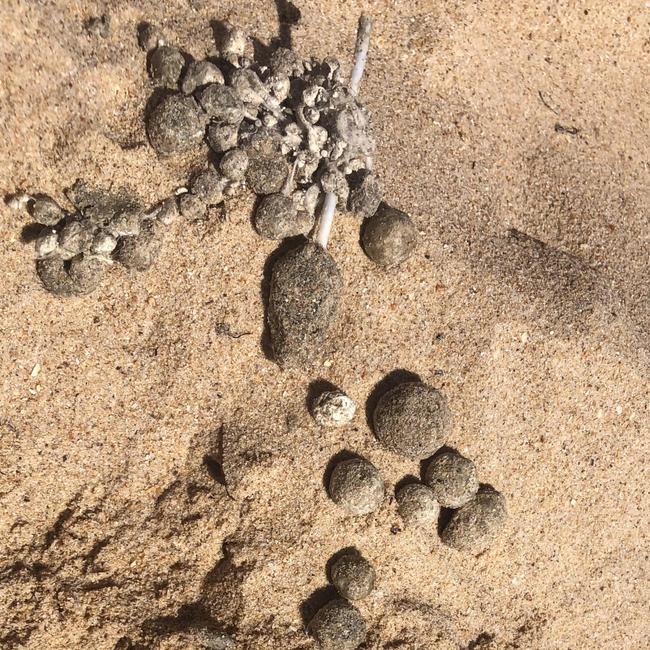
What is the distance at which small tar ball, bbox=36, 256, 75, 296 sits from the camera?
147 inches

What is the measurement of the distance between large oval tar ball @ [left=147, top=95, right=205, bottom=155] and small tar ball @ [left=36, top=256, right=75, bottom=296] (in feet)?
3.06

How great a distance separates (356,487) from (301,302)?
1213 mm

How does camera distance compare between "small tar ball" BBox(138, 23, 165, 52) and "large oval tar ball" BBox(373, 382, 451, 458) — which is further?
"large oval tar ball" BBox(373, 382, 451, 458)

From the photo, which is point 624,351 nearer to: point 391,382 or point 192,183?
point 391,382

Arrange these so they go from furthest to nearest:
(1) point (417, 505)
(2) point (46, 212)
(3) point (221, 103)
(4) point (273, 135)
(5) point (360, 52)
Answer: (5) point (360, 52) → (1) point (417, 505) → (4) point (273, 135) → (3) point (221, 103) → (2) point (46, 212)

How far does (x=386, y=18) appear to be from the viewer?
4402mm

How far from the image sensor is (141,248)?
149 inches

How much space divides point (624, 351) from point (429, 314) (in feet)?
4.97

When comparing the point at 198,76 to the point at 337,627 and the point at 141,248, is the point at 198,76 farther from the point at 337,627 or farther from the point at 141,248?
the point at 337,627

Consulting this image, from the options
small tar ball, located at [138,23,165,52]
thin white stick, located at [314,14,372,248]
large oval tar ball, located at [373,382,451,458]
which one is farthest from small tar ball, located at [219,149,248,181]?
large oval tar ball, located at [373,382,451,458]

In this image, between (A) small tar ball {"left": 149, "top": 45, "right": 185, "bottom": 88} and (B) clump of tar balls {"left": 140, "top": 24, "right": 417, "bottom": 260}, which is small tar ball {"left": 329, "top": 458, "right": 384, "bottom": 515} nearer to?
(B) clump of tar balls {"left": 140, "top": 24, "right": 417, "bottom": 260}

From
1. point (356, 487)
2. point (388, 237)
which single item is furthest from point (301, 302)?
point (356, 487)

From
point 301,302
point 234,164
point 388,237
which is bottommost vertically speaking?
point 301,302

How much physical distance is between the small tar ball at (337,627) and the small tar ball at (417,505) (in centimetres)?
67
